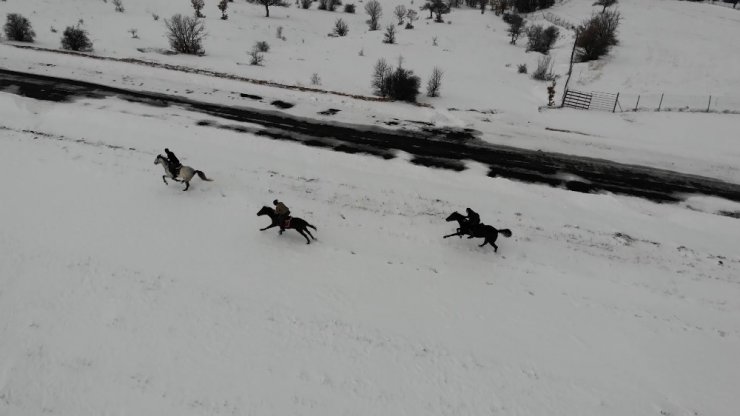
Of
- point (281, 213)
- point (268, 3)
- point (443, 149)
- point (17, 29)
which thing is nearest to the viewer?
point (281, 213)

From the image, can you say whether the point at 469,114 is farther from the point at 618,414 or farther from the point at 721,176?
the point at 618,414

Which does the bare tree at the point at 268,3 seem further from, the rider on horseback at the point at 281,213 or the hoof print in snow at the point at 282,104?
the rider on horseback at the point at 281,213

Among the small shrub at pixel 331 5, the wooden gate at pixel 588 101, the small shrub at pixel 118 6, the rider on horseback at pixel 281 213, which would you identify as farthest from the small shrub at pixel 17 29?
the wooden gate at pixel 588 101

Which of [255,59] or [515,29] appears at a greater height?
→ [515,29]

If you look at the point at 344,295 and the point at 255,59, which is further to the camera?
the point at 255,59

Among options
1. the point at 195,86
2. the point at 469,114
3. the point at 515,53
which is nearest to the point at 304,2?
the point at 515,53

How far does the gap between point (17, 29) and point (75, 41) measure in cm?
359

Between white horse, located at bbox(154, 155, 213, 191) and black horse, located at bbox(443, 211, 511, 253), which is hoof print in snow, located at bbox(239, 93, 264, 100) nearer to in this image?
white horse, located at bbox(154, 155, 213, 191)

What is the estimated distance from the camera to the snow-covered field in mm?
7945

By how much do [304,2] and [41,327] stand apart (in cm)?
4200

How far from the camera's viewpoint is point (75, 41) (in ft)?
84.2

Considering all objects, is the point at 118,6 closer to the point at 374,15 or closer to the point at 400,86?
the point at 374,15

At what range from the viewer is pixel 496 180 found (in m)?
14.6

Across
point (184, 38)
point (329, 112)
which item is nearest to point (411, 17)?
point (184, 38)
